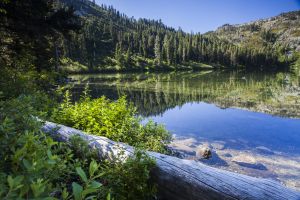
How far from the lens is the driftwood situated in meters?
5.32

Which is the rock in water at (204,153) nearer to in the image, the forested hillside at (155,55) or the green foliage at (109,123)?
the green foliage at (109,123)

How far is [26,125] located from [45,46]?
53.5ft

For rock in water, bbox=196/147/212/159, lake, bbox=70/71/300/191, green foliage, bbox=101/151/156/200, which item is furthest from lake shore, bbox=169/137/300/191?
green foliage, bbox=101/151/156/200

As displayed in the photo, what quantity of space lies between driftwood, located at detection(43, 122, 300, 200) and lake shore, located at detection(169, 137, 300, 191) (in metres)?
8.98

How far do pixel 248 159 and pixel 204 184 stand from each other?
12.7 meters

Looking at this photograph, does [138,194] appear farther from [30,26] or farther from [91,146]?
[30,26]

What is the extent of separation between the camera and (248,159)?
16969 millimetres

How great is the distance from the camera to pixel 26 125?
4.45 m

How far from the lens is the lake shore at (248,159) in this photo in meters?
14.9

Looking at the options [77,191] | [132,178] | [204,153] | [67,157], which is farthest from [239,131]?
[77,191]

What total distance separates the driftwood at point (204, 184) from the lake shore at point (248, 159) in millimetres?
8984

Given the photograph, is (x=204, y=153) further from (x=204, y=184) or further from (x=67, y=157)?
(x=67, y=157)

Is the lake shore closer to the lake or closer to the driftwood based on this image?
the lake

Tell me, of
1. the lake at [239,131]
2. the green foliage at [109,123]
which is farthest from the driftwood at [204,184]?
the lake at [239,131]
